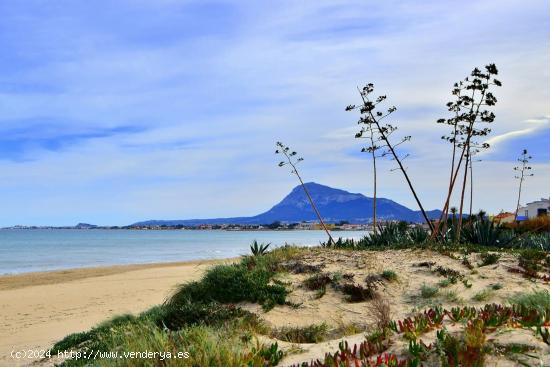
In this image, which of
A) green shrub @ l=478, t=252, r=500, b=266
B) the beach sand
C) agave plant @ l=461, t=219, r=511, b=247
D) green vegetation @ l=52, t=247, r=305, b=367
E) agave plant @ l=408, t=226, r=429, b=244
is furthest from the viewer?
agave plant @ l=408, t=226, r=429, b=244

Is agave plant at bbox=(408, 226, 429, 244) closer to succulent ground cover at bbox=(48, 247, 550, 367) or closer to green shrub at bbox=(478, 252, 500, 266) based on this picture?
succulent ground cover at bbox=(48, 247, 550, 367)

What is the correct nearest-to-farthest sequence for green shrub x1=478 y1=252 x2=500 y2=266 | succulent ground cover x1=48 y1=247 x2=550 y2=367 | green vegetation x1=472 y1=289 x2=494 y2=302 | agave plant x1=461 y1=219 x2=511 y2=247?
succulent ground cover x1=48 y1=247 x2=550 y2=367, green vegetation x1=472 y1=289 x2=494 y2=302, green shrub x1=478 y1=252 x2=500 y2=266, agave plant x1=461 y1=219 x2=511 y2=247

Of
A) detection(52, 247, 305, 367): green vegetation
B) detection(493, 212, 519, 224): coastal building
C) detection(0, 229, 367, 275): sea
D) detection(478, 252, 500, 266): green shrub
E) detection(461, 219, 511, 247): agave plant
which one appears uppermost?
detection(493, 212, 519, 224): coastal building

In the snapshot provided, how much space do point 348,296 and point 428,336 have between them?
4.64m

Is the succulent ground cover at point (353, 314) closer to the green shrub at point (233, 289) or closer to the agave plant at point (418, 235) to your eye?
the green shrub at point (233, 289)

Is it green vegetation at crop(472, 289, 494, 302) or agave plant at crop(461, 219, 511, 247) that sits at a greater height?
agave plant at crop(461, 219, 511, 247)

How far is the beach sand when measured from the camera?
11.0 meters

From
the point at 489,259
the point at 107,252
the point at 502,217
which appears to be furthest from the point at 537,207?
the point at 489,259

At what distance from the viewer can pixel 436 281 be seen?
33.6ft

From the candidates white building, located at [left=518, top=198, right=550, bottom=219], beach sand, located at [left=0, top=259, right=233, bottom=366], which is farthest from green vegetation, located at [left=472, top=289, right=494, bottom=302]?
white building, located at [left=518, top=198, right=550, bottom=219]

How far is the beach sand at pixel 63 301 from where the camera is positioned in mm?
11031

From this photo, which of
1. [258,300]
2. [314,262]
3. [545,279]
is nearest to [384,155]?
[314,262]

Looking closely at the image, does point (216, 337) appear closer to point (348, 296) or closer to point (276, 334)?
point (276, 334)

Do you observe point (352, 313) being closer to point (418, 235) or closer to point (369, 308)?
point (369, 308)
